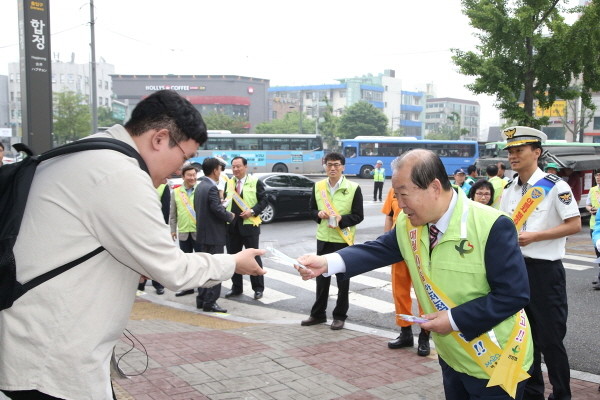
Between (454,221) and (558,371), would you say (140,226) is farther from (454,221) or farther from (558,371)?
(558,371)

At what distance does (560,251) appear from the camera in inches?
155

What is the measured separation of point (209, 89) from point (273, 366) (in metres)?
103

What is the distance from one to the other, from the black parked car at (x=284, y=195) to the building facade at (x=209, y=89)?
8668 cm

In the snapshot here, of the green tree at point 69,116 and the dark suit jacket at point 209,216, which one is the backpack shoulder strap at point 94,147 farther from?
the green tree at point 69,116

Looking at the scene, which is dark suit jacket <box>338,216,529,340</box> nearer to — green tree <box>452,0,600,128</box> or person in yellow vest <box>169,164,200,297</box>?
person in yellow vest <box>169,164,200,297</box>

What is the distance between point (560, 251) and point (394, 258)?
1770mm

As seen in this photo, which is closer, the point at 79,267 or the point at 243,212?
the point at 79,267

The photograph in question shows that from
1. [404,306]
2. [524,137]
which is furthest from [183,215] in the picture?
[524,137]

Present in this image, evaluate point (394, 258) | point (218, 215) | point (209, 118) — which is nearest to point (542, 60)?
point (218, 215)

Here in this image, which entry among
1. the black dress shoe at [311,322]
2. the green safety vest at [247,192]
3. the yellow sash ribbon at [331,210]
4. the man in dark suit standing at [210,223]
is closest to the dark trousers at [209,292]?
the man in dark suit standing at [210,223]

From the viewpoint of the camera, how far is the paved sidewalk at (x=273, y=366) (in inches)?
169

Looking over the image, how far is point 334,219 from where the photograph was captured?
6.38 meters

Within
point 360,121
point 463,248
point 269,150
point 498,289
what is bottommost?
point 498,289

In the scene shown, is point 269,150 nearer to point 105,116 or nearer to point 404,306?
point 404,306
